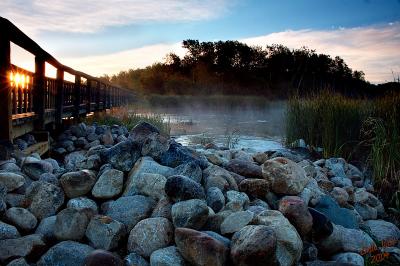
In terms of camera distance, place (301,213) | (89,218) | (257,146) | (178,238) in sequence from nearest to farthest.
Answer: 1. (178,238)
2. (89,218)
3. (301,213)
4. (257,146)

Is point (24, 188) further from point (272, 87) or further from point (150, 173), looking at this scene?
point (272, 87)

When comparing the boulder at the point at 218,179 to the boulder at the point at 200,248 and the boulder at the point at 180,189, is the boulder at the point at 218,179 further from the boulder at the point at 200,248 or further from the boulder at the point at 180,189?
the boulder at the point at 200,248

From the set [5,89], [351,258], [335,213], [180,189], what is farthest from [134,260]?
[5,89]

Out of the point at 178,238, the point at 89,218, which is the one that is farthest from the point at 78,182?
the point at 178,238

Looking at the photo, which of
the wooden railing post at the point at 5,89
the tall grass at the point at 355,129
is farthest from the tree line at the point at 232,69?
the wooden railing post at the point at 5,89

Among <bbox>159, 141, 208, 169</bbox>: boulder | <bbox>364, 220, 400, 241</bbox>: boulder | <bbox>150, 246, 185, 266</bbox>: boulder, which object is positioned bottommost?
<bbox>364, 220, 400, 241</bbox>: boulder

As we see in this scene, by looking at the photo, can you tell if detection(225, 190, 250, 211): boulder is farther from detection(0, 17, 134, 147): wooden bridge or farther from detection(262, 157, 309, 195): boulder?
detection(0, 17, 134, 147): wooden bridge

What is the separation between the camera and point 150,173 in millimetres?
3346

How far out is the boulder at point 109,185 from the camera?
10.7 feet

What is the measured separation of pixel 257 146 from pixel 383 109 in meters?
3.27

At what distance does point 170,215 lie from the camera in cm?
296

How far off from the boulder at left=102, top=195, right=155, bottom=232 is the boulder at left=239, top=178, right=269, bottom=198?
84cm

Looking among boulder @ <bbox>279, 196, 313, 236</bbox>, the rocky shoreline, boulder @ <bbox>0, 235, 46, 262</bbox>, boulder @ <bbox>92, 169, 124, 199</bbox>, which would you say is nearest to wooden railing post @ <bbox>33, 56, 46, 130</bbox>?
the rocky shoreline

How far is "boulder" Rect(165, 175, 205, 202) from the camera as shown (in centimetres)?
300
